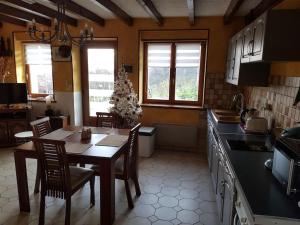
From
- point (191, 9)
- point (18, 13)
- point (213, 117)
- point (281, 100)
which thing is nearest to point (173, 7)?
point (191, 9)

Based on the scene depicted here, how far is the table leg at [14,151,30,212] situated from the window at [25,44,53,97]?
2.83 meters

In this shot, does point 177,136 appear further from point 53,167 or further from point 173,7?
point 53,167

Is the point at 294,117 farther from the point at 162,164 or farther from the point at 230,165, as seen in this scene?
the point at 162,164

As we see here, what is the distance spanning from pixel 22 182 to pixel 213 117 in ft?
8.21

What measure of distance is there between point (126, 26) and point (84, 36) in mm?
1831

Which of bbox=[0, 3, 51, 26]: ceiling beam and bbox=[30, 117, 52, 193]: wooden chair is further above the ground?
bbox=[0, 3, 51, 26]: ceiling beam

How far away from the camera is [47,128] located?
9.79 ft

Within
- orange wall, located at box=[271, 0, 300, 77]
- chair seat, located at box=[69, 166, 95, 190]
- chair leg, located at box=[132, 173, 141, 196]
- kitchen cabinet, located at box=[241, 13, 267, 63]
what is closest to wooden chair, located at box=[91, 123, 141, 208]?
chair leg, located at box=[132, 173, 141, 196]

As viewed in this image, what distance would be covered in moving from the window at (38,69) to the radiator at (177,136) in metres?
2.53

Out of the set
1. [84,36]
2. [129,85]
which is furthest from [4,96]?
[84,36]

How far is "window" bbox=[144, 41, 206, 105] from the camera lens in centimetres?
418

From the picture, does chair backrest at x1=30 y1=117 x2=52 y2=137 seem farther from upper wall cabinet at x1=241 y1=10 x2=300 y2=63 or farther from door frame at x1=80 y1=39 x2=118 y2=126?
upper wall cabinet at x1=241 y1=10 x2=300 y2=63

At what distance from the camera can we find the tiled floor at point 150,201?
2.32 meters

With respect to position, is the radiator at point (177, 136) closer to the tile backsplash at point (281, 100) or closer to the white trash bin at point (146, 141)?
the white trash bin at point (146, 141)
